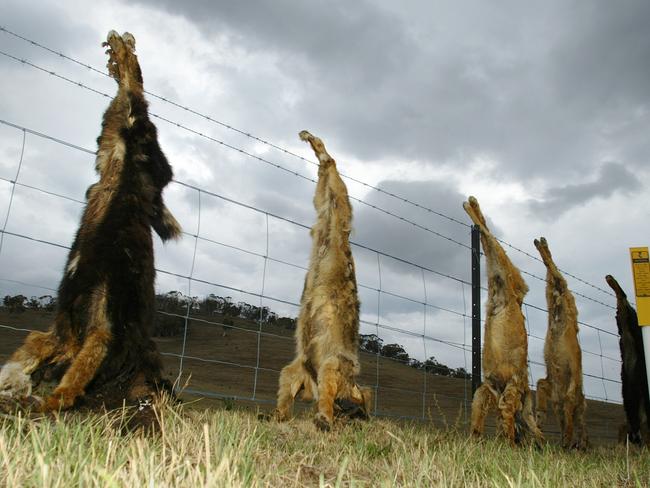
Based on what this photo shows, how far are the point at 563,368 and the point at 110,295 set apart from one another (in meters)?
7.59

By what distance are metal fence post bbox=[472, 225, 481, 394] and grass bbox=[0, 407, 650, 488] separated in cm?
393

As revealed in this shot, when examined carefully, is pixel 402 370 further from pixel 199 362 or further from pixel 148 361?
pixel 148 361

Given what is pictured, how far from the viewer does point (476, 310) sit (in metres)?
9.84

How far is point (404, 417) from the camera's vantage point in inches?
365

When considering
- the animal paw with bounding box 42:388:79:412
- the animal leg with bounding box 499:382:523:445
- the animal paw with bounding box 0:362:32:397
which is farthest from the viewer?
the animal leg with bounding box 499:382:523:445

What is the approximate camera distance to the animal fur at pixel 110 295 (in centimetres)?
408

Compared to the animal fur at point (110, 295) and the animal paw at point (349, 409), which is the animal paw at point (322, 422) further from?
the animal fur at point (110, 295)

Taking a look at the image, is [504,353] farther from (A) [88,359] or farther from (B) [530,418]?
(A) [88,359]

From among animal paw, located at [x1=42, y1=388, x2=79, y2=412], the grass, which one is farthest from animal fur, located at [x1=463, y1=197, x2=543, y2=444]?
animal paw, located at [x1=42, y1=388, x2=79, y2=412]

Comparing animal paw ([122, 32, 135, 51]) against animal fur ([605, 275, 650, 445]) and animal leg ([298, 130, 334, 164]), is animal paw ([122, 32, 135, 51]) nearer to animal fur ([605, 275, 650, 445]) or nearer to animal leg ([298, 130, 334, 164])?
animal leg ([298, 130, 334, 164])

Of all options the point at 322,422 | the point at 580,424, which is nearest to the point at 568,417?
the point at 580,424

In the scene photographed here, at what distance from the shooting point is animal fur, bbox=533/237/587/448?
31.0ft

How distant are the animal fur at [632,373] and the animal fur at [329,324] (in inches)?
224

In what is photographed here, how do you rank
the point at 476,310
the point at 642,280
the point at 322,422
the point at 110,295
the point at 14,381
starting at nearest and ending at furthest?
the point at 14,381 → the point at 110,295 → the point at 322,422 → the point at 642,280 → the point at 476,310
